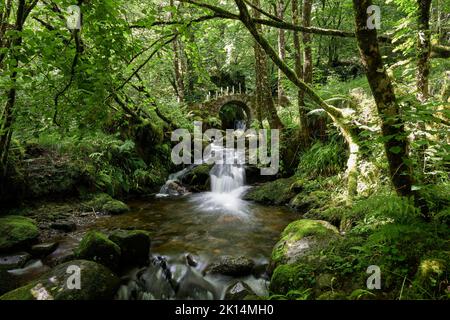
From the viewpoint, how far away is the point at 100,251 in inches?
192

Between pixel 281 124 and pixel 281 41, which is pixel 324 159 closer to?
pixel 281 124

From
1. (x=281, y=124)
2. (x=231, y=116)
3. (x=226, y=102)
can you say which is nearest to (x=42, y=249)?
(x=281, y=124)

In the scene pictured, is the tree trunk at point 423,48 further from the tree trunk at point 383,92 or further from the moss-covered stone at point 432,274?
the moss-covered stone at point 432,274

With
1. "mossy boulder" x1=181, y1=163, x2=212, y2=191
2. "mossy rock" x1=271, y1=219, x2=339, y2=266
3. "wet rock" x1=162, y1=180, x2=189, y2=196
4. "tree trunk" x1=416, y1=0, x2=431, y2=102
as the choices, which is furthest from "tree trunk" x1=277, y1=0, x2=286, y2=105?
"mossy rock" x1=271, y1=219, x2=339, y2=266

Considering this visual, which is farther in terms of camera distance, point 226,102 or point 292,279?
point 226,102

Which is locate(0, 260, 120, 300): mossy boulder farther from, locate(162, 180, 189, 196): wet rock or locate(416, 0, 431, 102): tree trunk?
locate(162, 180, 189, 196): wet rock

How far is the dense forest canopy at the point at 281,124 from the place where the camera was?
3.21 m

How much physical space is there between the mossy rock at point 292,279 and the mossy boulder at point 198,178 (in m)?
7.61

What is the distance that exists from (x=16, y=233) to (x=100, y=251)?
7.74 feet

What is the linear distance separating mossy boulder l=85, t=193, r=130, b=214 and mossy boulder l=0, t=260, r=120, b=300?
13.7 feet

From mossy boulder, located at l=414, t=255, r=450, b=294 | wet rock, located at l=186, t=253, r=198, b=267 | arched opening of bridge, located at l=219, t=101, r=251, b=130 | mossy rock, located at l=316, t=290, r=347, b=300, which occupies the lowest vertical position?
wet rock, located at l=186, t=253, r=198, b=267

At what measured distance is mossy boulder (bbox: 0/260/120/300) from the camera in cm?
369

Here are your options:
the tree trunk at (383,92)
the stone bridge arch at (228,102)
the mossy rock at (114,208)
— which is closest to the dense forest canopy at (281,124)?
the tree trunk at (383,92)

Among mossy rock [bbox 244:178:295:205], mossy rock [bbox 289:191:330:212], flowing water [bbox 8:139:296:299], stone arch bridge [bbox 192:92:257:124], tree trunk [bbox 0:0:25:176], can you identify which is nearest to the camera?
tree trunk [bbox 0:0:25:176]
